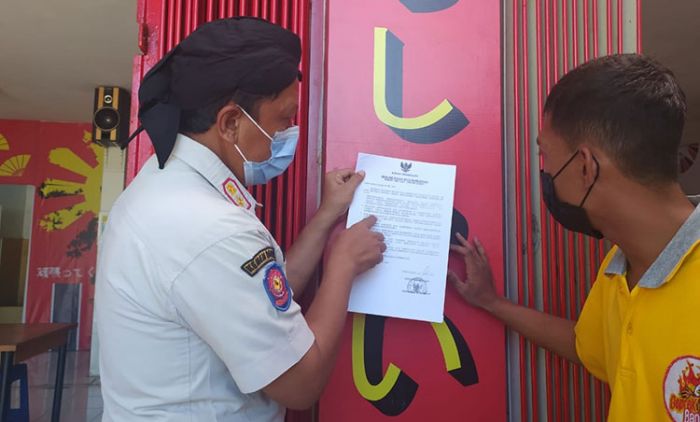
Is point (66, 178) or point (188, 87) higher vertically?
point (66, 178)

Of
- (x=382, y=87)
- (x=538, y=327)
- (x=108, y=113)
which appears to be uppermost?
(x=108, y=113)

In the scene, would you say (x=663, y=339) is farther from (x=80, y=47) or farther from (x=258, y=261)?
(x=80, y=47)

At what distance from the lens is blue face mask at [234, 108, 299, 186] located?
956mm

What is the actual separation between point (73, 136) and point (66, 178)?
0.57 metres

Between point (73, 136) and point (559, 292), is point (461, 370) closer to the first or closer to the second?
point (559, 292)

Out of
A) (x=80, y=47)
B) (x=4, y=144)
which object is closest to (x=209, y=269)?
(x=80, y=47)

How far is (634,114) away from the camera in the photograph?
0.87 metres

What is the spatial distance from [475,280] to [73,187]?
6.59m

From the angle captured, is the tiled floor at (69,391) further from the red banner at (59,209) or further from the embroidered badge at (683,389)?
the embroidered badge at (683,389)

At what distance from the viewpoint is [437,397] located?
3.57ft

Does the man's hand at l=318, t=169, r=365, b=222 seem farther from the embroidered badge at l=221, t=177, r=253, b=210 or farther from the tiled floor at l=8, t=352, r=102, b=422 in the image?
the tiled floor at l=8, t=352, r=102, b=422

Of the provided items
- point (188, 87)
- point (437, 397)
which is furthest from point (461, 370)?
point (188, 87)

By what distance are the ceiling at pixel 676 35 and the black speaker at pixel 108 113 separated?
5.09 m

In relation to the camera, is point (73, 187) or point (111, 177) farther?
point (73, 187)
